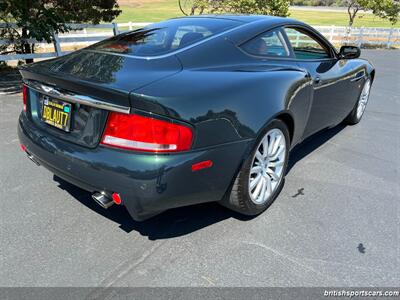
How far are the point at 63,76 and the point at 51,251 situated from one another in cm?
118

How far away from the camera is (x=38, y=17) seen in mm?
8398

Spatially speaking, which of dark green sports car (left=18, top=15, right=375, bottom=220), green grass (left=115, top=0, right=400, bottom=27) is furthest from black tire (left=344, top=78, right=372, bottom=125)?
green grass (left=115, top=0, right=400, bottom=27)

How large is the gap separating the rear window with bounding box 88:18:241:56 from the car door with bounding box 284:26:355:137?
2.59 ft

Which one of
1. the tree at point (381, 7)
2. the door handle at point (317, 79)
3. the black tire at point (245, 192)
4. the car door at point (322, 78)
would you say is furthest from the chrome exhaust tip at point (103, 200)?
the tree at point (381, 7)

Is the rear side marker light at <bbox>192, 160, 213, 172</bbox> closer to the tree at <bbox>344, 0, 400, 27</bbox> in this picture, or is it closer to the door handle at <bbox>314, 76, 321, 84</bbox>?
the door handle at <bbox>314, 76, 321, 84</bbox>

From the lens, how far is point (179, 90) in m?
2.09

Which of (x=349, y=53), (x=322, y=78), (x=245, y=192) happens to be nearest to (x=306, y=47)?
(x=349, y=53)

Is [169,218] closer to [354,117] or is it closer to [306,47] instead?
[306,47]

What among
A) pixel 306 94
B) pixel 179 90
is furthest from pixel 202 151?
pixel 306 94

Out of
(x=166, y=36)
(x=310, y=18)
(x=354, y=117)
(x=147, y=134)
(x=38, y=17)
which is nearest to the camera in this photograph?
(x=147, y=134)

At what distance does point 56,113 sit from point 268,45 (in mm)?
1848

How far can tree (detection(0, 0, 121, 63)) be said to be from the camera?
26.0ft

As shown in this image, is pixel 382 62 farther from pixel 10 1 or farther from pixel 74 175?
pixel 74 175

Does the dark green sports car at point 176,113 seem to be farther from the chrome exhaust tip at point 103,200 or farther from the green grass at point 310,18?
the green grass at point 310,18
